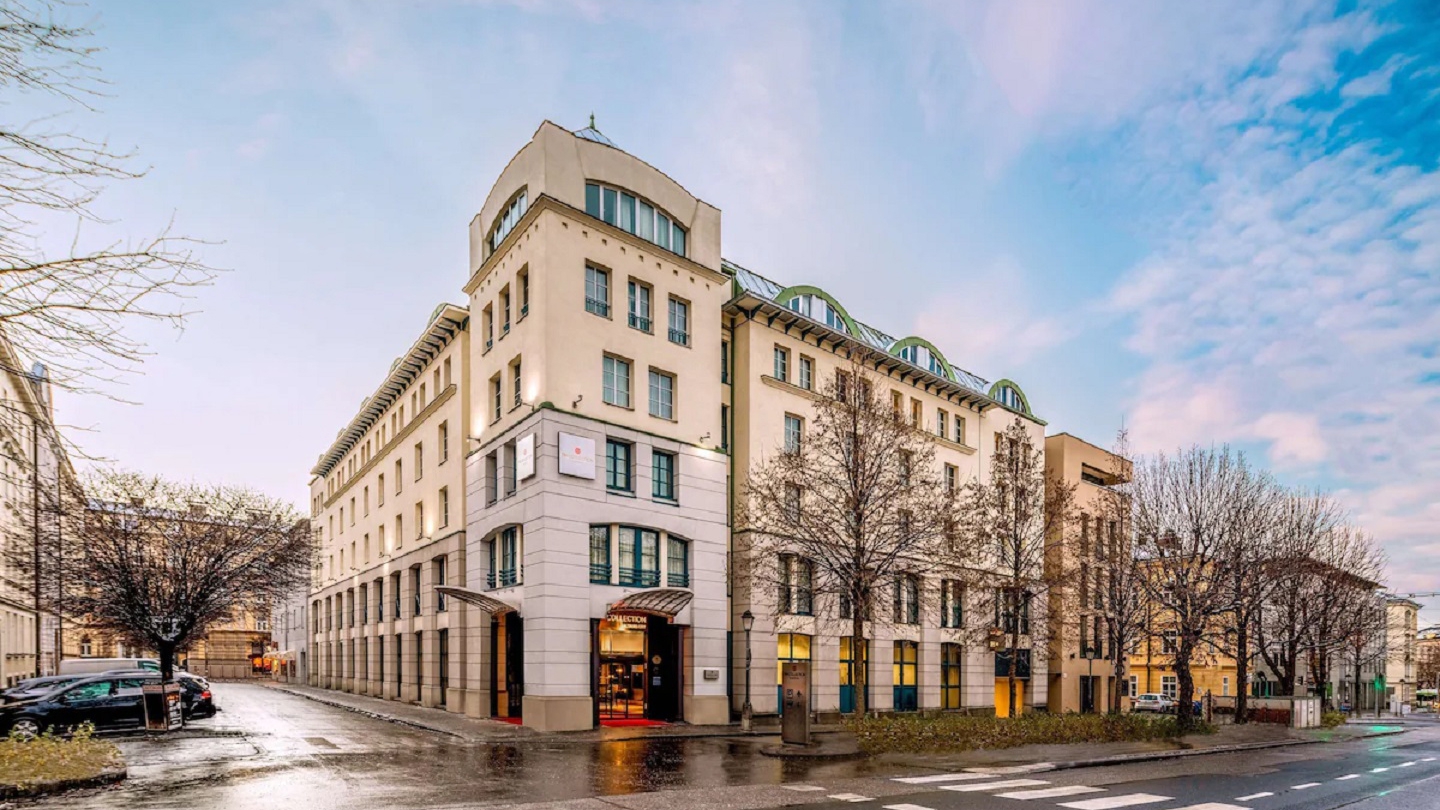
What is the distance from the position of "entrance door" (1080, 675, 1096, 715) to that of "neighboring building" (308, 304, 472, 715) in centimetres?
3561

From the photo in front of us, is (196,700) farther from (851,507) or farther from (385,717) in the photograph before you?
(851,507)

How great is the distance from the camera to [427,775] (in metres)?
17.0

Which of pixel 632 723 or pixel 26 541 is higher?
pixel 26 541

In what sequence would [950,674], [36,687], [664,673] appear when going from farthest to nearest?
[950,674], [664,673], [36,687]

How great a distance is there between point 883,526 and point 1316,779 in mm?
12587

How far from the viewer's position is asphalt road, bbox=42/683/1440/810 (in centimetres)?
1408

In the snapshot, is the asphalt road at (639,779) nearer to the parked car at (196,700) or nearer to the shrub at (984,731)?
the shrub at (984,731)

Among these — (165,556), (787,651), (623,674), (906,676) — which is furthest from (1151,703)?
(165,556)

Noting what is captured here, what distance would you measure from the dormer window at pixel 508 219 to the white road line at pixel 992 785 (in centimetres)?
2270

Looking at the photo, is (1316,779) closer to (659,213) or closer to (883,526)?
(883,526)

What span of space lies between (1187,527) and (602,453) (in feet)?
77.5

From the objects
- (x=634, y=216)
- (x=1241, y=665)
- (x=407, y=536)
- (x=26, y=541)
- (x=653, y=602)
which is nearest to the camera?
(x=653, y=602)

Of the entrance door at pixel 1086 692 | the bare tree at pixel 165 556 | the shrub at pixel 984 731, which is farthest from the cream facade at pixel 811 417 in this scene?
the bare tree at pixel 165 556

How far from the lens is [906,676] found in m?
40.1
